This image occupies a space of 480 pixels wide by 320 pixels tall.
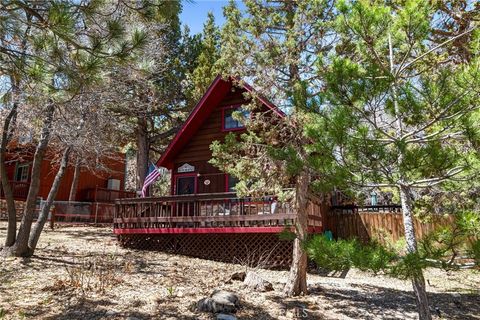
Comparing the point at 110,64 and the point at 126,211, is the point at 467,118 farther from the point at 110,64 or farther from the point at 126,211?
the point at 126,211

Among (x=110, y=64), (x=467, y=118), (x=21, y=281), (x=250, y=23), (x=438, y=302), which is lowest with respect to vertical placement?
(x=438, y=302)

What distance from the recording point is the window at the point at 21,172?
2259 centimetres

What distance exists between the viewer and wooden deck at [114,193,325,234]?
993 cm

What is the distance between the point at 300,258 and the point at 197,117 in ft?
26.0

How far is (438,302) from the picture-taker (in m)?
7.71

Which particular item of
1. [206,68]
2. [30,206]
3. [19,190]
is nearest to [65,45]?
[30,206]

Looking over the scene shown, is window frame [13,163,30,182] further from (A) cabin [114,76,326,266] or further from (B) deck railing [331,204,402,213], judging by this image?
(B) deck railing [331,204,402,213]

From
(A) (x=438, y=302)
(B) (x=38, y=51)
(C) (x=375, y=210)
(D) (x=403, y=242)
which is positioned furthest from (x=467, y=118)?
(C) (x=375, y=210)

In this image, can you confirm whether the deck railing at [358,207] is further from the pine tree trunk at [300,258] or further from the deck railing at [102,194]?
the deck railing at [102,194]

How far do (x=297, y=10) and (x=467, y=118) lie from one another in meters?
5.31

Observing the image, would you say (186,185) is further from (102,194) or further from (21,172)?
(21,172)

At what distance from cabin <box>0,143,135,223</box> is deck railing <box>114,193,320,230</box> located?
6.53m

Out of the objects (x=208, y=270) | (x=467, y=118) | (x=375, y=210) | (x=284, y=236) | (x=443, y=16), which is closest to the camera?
(x=467, y=118)

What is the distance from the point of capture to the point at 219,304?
591 centimetres
